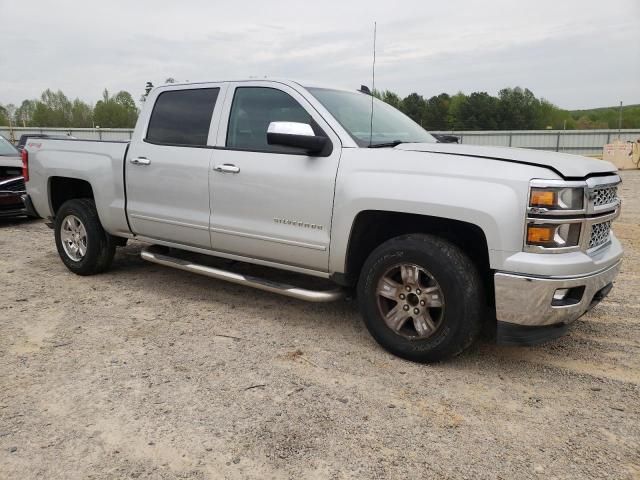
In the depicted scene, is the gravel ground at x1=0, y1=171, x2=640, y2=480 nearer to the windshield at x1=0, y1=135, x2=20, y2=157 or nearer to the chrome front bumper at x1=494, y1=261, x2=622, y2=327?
the chrome front bumper at x1=494, y1=261, x2=622, y2=327

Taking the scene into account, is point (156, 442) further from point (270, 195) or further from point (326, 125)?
point (326, 125)

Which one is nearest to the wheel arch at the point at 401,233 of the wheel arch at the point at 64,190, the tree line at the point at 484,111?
the wheel arch at the point at 64,190

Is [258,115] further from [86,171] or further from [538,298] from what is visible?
[538,298]

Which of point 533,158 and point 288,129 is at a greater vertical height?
point 288,129

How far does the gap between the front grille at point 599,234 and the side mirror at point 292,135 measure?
183 centimetres

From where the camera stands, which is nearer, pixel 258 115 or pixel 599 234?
pixel 599 234

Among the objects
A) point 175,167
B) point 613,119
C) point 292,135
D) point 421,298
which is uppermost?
point 613,119

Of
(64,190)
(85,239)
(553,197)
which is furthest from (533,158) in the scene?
(64,190)

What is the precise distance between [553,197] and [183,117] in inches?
126

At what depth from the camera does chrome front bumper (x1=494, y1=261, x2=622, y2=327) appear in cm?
292

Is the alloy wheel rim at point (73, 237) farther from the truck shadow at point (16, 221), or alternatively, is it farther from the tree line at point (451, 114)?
the tree line at point (451, 114)

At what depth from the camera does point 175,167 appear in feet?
14.8

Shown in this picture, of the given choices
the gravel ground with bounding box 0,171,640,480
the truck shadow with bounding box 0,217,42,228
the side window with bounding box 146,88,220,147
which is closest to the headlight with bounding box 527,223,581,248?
the gravel ground with bounding box 0,171,640,480

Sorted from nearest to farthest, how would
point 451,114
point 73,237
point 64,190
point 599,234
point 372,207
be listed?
1. point 599,234
2. point 372,207
3. point 73,237
4. point 64,190
5. point 451,114
